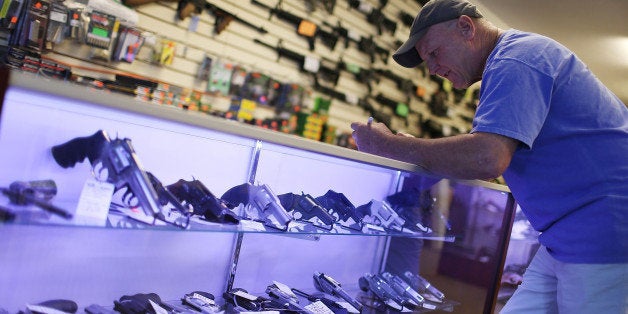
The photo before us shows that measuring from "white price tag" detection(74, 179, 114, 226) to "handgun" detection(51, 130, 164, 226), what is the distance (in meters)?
0.03

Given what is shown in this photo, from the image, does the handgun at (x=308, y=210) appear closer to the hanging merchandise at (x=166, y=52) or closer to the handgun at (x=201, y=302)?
the handgun at (x=201, y=302)

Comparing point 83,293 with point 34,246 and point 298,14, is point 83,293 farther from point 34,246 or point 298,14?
point 298,14

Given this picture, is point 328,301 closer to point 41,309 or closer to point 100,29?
point 41,309

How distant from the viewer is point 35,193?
1.32 metres

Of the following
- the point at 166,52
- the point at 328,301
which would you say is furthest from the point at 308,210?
the point at 166,52

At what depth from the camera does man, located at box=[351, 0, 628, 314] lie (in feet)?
5.42

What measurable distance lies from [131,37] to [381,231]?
3040 mm

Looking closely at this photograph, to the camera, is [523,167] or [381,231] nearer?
[523,167]

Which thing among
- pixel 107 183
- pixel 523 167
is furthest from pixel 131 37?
pixel 523 167

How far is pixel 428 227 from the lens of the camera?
2605 mm

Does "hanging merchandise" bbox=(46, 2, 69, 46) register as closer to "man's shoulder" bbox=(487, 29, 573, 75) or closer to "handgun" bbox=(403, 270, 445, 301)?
"handgun" bbox=(403, 270, 445, 301)

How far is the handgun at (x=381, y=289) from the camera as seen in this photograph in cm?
263

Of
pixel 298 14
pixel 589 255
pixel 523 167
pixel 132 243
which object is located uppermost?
pixel 298 14

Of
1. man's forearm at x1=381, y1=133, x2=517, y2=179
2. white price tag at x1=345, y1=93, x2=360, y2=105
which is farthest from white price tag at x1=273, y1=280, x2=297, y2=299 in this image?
white price tag at x1=345, y1=93, x2=360, y2=105
